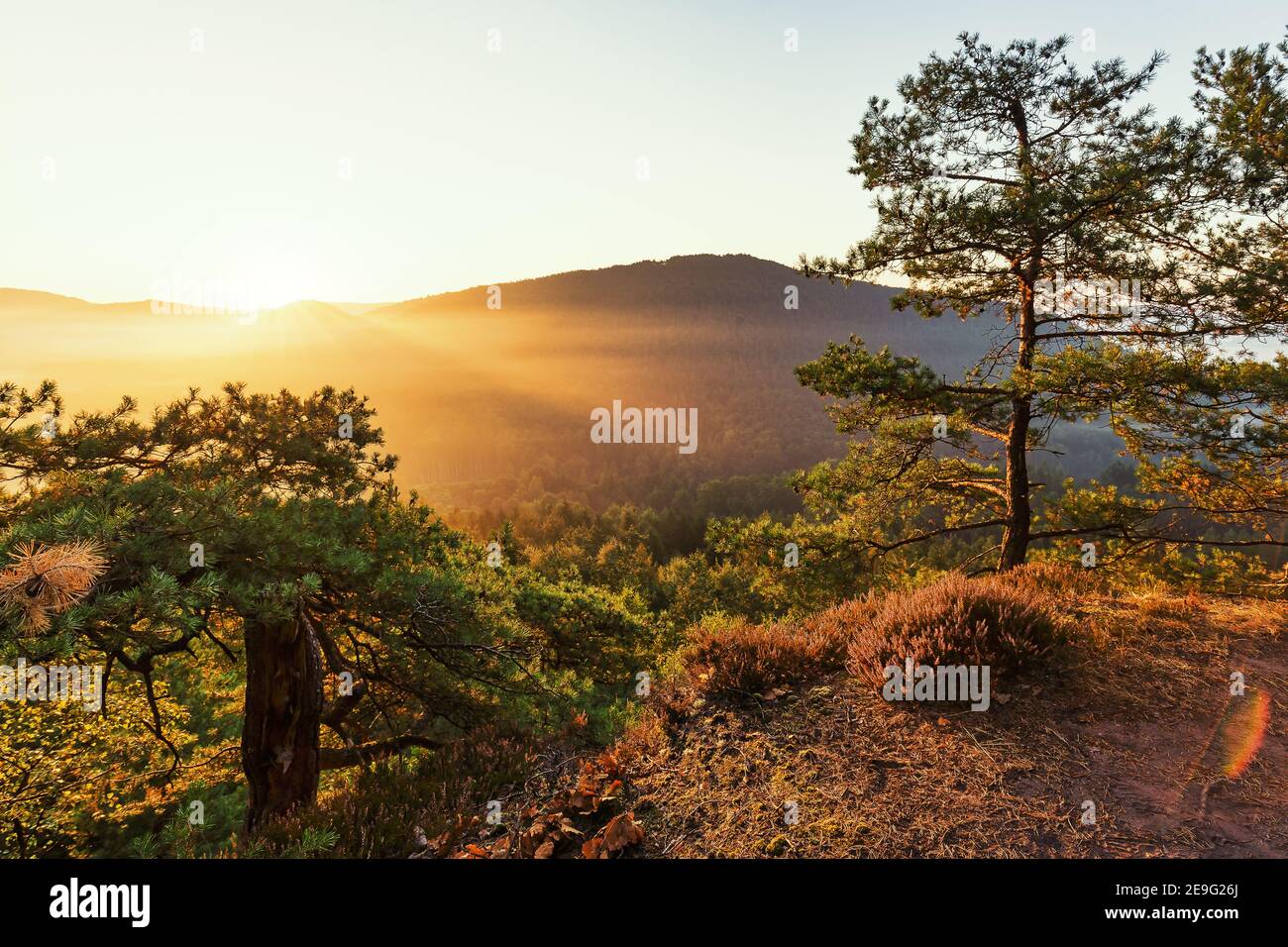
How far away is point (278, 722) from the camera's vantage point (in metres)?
8.05

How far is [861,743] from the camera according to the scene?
16.5 feet

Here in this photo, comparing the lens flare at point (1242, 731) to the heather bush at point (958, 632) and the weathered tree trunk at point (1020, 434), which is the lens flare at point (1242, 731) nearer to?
the heather bush at point (958, 632)

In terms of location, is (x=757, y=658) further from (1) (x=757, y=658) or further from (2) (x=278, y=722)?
(2) (x=278, y=722)

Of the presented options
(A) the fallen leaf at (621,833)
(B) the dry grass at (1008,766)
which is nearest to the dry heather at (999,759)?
(B) the dry grass at (1008,766)

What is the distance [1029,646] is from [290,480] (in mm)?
9930

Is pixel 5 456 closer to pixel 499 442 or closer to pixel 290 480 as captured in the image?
pixel 290 480

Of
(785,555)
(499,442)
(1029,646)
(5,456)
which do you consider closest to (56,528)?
(5,456)

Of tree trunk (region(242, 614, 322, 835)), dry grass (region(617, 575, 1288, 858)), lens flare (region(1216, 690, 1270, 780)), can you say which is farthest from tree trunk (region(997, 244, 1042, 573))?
tree trunk (region(242, 614, 322, 835))

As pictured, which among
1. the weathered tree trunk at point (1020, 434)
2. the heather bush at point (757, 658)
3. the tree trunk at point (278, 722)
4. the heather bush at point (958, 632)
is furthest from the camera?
the weathered tree trunk at point (1020, 434)

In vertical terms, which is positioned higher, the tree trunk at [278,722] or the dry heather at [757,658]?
the dry heather at [757,658]

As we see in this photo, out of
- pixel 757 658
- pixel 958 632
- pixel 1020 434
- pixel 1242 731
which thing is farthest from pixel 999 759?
pixel 1020 434

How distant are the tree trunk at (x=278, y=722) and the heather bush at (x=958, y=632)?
23.1ft

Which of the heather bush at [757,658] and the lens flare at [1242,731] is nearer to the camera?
the lens flare at [1242,731]

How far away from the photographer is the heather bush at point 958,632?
18.1ft
